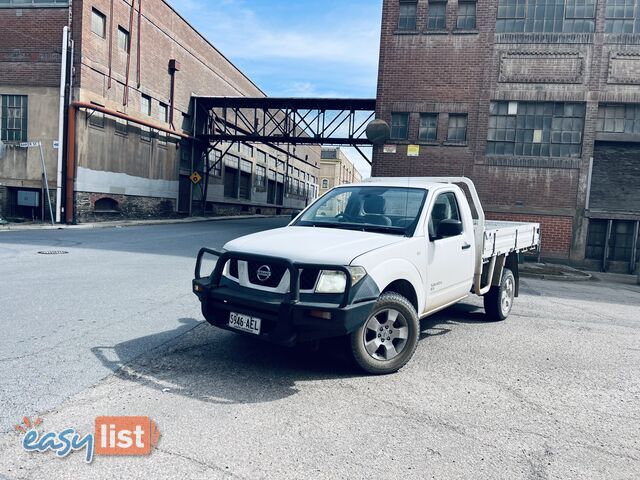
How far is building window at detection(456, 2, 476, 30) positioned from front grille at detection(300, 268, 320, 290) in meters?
16.8

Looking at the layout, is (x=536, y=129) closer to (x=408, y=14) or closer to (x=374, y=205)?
(x=408, y=14)

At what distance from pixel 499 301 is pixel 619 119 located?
1392cm

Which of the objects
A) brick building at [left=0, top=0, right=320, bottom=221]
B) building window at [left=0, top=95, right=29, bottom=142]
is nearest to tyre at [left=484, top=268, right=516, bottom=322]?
brick building at [left=0, top=0, right=320, bottom=221]

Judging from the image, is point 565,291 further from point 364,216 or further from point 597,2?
point 597,2

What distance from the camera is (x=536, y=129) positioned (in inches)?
671

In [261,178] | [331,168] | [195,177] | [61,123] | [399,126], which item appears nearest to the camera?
[399,126]

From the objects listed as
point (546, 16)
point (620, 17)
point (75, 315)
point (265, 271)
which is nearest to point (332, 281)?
point (265, 271)

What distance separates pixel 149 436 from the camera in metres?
2.99

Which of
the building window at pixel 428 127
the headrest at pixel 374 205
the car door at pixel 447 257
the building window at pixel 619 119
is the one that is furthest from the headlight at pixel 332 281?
the building window at pixel 619 119

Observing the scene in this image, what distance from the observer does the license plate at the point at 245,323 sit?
Answer: 3900 mm

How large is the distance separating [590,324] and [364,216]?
169 inches

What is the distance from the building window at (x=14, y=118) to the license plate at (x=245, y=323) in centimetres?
2239

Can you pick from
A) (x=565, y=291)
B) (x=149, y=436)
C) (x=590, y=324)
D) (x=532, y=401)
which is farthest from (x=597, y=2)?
(x=149, y=436)

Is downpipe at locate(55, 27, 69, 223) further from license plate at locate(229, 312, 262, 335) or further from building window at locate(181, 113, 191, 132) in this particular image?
license plate at locate(229, 312, 262, 335)
